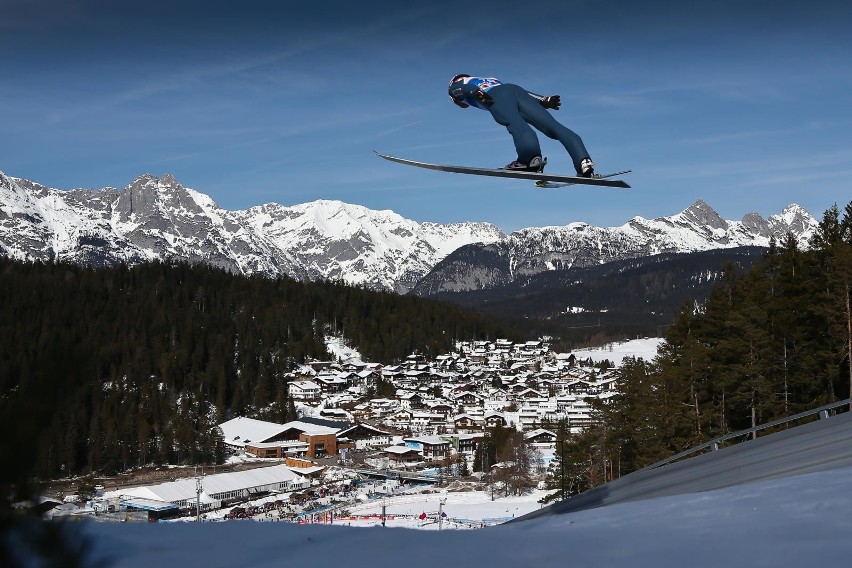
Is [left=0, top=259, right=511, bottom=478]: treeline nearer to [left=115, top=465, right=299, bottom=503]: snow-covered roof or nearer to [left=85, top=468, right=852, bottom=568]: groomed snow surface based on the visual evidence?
[left=115, top=465, right=299, bottom=503]: snow-covered roof

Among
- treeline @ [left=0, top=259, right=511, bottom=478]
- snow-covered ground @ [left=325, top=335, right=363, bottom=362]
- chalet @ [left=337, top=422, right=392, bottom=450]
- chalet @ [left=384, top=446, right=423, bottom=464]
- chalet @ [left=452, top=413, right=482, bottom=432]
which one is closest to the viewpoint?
chalet @ [left=384, top=446, right=423, bottom=464]

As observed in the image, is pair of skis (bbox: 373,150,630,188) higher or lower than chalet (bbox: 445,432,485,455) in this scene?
higher

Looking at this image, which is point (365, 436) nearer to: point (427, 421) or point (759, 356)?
point (427, 421)

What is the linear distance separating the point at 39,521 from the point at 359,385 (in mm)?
118186

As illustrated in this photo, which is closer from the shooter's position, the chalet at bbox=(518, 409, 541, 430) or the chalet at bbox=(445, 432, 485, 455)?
the chalet at bbox=(445, 432, 485, 455)

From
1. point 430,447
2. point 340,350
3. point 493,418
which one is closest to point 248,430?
point 430,447

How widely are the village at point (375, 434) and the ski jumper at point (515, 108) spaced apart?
513 centimetres

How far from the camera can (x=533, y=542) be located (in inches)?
147

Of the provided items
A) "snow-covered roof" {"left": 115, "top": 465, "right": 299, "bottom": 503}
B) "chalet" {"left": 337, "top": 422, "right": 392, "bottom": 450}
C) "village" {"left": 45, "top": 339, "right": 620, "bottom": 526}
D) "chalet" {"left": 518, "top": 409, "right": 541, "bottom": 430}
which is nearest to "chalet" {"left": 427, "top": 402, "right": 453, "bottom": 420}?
"village" {"left": 45, "top": 339, "right": 620, "bottom": 526}

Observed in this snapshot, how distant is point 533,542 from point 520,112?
3.93 metres

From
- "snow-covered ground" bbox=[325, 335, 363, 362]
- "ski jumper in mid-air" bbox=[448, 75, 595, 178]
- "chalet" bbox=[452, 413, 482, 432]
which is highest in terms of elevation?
"ski jumper in mid-air" bbox=[448, 75, 595, 178]

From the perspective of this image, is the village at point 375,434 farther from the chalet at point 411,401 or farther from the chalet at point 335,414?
the chalet at point 411,401

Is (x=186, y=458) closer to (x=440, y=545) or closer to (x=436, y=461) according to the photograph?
(x=436, y=461)

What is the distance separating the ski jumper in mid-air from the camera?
6.60 metres
